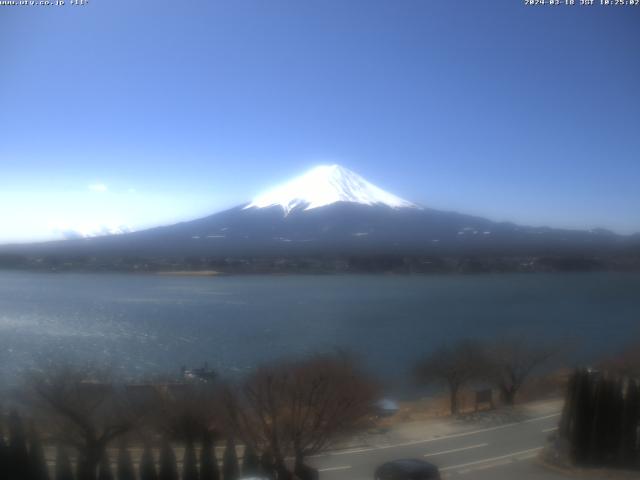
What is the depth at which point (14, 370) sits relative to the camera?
375 centimetres

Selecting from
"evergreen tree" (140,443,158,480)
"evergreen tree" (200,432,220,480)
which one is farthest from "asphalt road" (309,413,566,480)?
"evergreen tree" (140,443,158,480)

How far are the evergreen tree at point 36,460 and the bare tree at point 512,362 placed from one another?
3.16 meters

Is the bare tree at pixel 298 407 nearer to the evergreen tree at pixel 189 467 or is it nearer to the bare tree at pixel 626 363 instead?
the evergreen tree at pixel 189 467

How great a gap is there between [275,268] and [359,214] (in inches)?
46.5

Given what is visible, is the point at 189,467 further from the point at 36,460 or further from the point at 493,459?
the point at 493,459

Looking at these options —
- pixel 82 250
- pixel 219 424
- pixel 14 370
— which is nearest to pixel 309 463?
pixel 219 424

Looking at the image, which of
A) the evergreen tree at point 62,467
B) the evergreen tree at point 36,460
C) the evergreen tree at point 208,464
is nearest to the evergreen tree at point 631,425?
the evergreen tree at point 208,464

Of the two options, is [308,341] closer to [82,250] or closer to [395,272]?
[395,272]

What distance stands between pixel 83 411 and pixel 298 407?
1296 mm

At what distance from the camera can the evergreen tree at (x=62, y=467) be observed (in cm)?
270

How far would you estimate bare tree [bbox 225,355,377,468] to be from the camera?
3000 millimetres

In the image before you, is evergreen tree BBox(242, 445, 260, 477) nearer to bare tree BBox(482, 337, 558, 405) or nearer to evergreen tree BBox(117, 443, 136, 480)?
evergreen tree BBox(117, 443, 136, 480)

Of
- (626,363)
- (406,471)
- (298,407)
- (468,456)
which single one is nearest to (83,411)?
(298,407)

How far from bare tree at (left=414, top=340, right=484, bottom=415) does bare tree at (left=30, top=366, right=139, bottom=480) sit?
2.55 m
